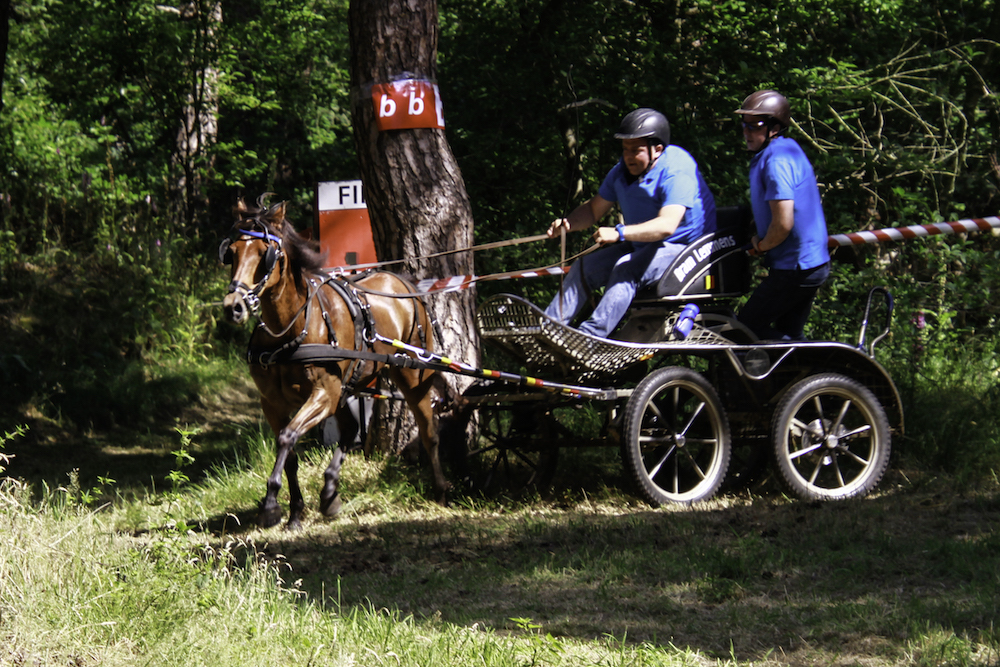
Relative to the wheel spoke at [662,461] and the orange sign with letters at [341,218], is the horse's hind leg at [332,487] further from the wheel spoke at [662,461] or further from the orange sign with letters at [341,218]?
the orange sign with letters at [341,218]

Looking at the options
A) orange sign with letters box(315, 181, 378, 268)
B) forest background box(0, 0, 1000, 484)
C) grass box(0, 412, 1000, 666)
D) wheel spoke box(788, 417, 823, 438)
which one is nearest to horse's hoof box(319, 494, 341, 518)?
grass box(0, 412, 1000, 666)

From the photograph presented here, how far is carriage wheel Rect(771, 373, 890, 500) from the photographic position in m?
6.54

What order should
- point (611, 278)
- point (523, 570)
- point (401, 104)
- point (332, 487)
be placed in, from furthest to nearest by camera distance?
point (401, 104)
point (332, 487)
point (611, 278)
point (523, 570)

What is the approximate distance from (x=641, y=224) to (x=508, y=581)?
2347 mm

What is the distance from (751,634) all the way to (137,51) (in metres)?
12.4

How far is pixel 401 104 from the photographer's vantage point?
758 centimetres

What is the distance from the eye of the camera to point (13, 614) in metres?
3.83

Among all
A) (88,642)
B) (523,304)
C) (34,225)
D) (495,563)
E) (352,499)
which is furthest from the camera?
(34,225)

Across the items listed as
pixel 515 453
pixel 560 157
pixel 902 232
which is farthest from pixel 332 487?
pixel 560 157

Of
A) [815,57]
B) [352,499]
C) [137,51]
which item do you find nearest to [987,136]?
[815,57]

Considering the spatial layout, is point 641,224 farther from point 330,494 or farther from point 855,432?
point 330,494

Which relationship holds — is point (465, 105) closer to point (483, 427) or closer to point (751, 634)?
point (483, 427)

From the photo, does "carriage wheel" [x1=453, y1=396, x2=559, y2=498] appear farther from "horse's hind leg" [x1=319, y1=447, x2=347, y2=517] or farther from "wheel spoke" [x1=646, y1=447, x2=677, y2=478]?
"horse's hind leg" [x1=319, y1=447, x2=347, y2=517]

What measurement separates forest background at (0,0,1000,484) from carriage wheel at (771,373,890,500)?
0.66 metres
